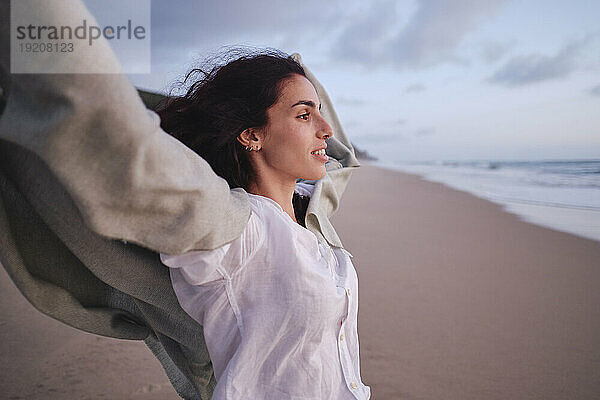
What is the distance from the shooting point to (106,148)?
709 mm

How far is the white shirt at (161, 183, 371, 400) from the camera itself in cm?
106

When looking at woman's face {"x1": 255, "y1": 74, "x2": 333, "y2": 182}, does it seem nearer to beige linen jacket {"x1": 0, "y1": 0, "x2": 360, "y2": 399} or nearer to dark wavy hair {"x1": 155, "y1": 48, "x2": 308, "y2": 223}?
dark wavy hair {"x1": 155, "y1": 48, "x2": 308, "y2": 223}

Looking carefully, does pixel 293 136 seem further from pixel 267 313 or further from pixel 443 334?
pixel 443 334

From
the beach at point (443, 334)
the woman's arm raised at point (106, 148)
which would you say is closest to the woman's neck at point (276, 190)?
the woman's arm raised at point (106, 148)

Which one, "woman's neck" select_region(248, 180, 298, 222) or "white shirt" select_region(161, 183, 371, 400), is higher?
"woman's neck" select_region(248, 180, 298, 222)

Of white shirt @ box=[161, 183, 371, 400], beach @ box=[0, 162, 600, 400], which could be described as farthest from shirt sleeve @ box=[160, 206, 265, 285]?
beach @ box=[0, 162, 600, 400]

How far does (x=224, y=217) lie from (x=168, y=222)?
0.12 meters

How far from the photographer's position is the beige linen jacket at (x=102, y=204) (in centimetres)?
68

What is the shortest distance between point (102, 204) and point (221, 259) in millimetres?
306

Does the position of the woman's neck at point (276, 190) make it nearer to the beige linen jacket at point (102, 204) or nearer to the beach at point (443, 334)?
the beige linen jacket at point (102, 204)

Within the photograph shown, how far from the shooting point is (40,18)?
2.15 feet

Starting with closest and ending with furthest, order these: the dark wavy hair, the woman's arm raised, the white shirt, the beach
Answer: the woman's arm raised < the white shirt < the dark wavy hair < the beach

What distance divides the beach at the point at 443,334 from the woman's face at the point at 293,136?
1.40m

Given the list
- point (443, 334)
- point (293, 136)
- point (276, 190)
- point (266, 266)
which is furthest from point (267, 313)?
point (443, 334)
